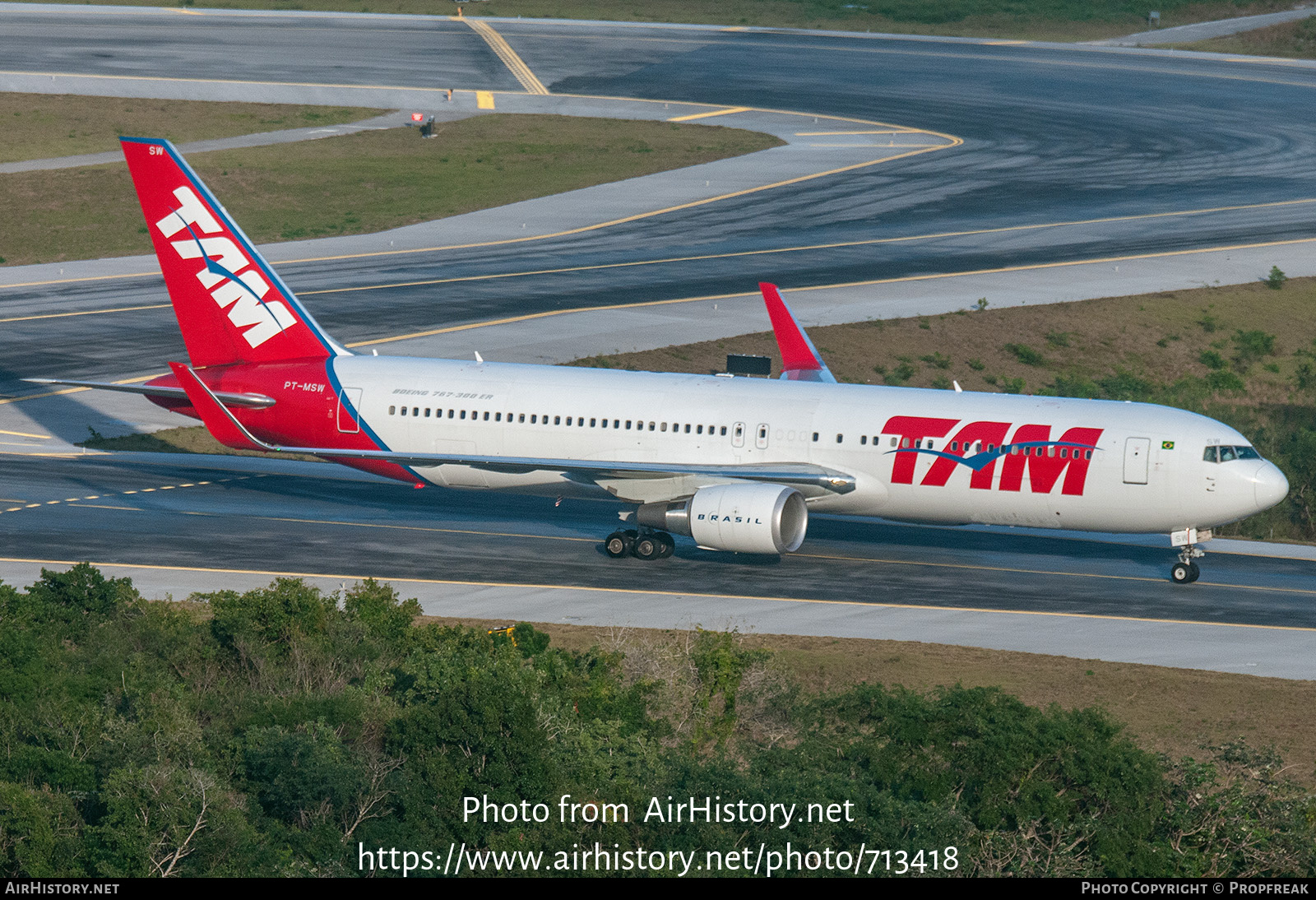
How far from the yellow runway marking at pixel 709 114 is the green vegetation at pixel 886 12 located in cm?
3755

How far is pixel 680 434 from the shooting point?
40469mm

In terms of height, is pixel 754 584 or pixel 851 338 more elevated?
pixel 851 338

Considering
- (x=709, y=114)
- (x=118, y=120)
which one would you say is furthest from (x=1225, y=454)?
(x=118, y=120)

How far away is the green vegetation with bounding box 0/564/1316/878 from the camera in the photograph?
22.3 metres

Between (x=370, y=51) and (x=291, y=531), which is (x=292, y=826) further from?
(x=370, y=51)

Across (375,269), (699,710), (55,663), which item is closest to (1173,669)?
(699,710)

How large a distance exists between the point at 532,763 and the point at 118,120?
284ft

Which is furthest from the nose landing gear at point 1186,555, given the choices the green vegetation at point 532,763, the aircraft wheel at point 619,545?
the aircraft wheel at point 619,545

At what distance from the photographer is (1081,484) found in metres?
37.8

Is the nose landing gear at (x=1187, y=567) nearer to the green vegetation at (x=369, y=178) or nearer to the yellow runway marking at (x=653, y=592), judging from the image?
the yellow runway marking at (x=653, y=592)

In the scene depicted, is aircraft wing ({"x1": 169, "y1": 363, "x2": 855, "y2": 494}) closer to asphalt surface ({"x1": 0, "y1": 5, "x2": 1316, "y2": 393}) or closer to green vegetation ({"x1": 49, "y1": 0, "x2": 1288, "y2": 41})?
asphalt surface ({"x1": 0, "y1": 5, "x2": 1316, "y2": 393})

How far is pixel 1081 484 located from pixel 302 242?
53.4 meters

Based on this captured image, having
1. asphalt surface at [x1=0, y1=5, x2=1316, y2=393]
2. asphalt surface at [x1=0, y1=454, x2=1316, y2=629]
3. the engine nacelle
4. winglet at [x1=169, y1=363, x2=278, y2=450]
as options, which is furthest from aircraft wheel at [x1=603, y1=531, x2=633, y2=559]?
asphalt surface at [x1=0, y1=5, x2=1316, y2=393]

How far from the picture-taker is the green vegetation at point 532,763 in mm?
22328
